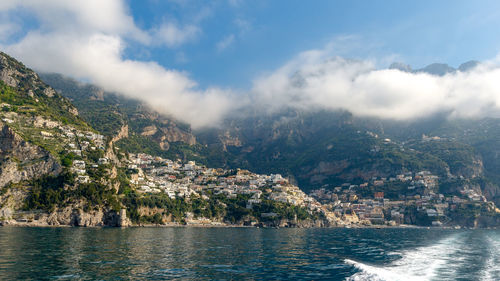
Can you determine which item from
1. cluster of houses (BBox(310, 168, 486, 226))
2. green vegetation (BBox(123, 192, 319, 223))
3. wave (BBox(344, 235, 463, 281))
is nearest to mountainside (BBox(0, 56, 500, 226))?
green vegetation (BBox(123, 192, 319, 223))

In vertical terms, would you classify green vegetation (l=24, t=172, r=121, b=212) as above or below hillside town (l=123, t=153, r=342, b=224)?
below

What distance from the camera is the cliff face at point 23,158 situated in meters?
88.6

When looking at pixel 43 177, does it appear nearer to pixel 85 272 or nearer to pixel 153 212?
pixel 153 212

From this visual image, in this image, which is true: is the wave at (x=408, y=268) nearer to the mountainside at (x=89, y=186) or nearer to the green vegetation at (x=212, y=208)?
the mountainside at (x=89, y=186)

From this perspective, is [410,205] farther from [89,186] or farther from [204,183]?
[89,186]

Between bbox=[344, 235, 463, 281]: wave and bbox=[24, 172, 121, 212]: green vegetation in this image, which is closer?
bbox=[344, 235, 463, 281]: wave

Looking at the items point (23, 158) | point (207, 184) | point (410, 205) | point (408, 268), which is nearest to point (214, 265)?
point (408, 268)

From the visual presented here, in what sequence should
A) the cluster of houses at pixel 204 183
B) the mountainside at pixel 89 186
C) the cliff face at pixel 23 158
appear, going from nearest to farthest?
1. the mountainside at pixel 89 186
2. the cliff face at pixel 23 158
3. the cluster of houses at pixel 204 183

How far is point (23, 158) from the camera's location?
304 ft

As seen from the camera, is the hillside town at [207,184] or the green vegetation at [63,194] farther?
the hillside town at [207,184]

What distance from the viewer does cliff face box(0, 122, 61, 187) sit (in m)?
88.6

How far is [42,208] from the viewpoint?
3359 inches

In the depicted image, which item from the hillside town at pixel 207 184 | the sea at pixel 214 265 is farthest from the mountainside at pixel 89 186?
the sea at pixel 214 265

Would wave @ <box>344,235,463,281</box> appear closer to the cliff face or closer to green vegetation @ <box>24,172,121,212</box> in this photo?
green vegetation @ <box>24,172,121,212</box>
